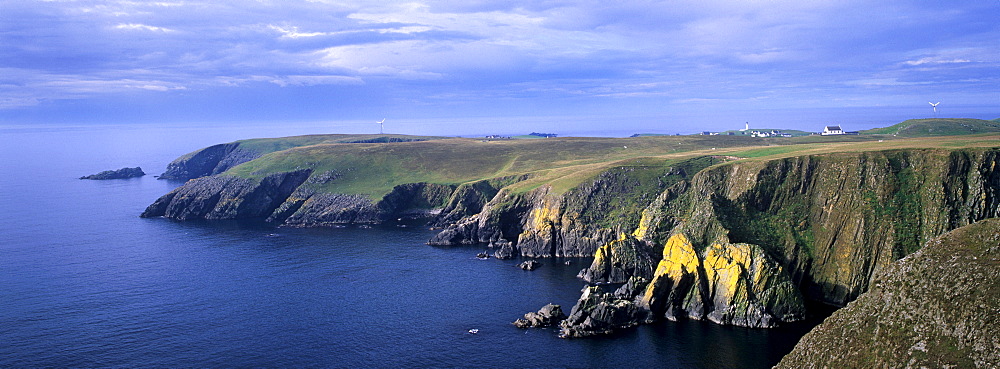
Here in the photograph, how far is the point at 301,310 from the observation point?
296ft

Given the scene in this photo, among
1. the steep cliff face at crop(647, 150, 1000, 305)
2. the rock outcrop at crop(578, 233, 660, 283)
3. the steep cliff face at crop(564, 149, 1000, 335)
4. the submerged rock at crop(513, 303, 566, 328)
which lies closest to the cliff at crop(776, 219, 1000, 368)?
the steep cliff face at crop(564, 149, 1000, 335)

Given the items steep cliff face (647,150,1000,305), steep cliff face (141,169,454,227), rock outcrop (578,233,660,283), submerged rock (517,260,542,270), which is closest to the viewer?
steep cliff face (647,150,1000,305)

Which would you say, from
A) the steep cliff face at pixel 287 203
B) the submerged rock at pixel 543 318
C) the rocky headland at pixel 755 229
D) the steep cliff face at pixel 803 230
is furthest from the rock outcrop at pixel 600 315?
the steep cliff face at pixel 287 203

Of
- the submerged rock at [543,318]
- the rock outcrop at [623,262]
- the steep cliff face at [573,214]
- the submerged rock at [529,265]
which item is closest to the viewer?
the submerged rock at [543,318]

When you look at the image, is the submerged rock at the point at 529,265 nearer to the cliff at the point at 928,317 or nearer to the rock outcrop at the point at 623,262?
the rock outcrop at the point at 623,262

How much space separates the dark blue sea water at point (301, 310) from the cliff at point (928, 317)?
828 inches

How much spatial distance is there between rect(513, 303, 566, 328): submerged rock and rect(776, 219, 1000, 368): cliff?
35393 millimetres

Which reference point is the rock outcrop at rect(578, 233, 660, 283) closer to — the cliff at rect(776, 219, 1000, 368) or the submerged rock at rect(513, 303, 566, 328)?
the submerged rock at rect(513, 303, 566, 328)

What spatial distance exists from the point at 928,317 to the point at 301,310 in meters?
74.6

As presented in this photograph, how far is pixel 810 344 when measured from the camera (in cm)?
4900

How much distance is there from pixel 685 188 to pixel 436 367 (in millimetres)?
70308

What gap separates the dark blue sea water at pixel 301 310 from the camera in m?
71.6

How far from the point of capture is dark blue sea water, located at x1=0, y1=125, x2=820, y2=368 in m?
71.6

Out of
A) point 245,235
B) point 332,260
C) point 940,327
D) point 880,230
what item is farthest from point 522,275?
point 245,235
